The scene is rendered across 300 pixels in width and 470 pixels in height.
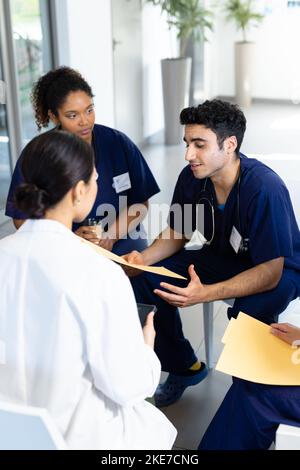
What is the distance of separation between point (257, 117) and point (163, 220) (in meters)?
3.47

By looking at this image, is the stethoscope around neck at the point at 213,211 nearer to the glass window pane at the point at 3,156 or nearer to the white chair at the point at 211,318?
the white chair at the point at 211,318

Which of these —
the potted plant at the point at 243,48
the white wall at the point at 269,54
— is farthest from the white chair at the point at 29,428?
the white wall at the point at 269,54

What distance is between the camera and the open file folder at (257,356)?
1428mm

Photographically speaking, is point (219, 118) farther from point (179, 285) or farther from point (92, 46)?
point (92, 46)

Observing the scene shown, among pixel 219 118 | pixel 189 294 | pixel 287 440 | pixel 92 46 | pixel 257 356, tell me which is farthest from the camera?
pixel 92 46

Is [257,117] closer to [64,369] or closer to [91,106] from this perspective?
[91,106]

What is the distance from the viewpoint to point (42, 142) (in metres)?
1.12

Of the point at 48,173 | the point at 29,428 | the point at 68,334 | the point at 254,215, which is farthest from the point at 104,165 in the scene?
the point at 29,428

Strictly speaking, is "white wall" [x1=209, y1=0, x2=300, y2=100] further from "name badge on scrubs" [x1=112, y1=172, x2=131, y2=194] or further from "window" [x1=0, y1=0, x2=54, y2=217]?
"name badge on scrubs" [x1=112, y1=172, x2=131, y2=194]

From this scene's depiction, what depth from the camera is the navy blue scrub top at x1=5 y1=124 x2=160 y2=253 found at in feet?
7.57

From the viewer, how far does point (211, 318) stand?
2.28 metres

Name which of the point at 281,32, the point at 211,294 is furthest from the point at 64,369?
the point at 281,32

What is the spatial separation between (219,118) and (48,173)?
977 millimetres

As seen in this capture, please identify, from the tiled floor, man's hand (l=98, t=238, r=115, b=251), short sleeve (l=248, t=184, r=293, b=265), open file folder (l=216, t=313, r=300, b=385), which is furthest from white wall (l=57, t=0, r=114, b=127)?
open file folder (l=216, t=313, r=300, b=385)
